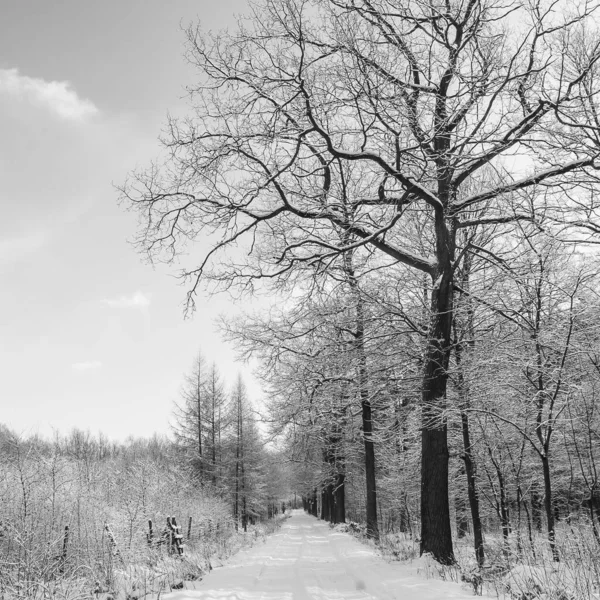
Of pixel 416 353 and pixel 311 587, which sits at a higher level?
pixel 416 353

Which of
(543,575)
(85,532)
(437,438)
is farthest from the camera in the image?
(437,438)


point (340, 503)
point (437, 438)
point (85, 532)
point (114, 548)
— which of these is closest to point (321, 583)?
point (437, 438)

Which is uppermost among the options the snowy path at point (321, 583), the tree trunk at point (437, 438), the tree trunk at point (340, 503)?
the tree trunk at point (437, 438)

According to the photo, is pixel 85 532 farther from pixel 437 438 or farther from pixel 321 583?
pixel 437 438

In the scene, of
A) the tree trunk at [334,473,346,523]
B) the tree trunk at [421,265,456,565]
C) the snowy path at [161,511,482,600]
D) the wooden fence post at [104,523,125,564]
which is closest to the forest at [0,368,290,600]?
the wooden fence post at [104,523,125,564]

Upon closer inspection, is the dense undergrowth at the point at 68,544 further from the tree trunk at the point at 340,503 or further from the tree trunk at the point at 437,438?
the tree trunk at the point at 340,503

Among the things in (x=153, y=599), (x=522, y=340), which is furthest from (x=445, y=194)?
(x=153, y=599)

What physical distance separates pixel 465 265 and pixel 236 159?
6.33 metres

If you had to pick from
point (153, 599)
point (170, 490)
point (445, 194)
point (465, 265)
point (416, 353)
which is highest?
point (445, 194)

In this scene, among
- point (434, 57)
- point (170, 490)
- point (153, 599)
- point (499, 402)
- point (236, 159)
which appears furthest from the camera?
point (170, 490)

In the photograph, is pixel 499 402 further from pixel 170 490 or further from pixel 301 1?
pixel 170 490

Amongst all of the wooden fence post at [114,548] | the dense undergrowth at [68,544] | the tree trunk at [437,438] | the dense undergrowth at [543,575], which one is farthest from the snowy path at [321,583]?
the wooden fence post at [114,548]

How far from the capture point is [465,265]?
38.3 feet

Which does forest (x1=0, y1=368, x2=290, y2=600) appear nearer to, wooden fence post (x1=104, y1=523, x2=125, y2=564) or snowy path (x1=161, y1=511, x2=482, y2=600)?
wooden fence post (x1=104, y1=523, x2=125, y2=564)
